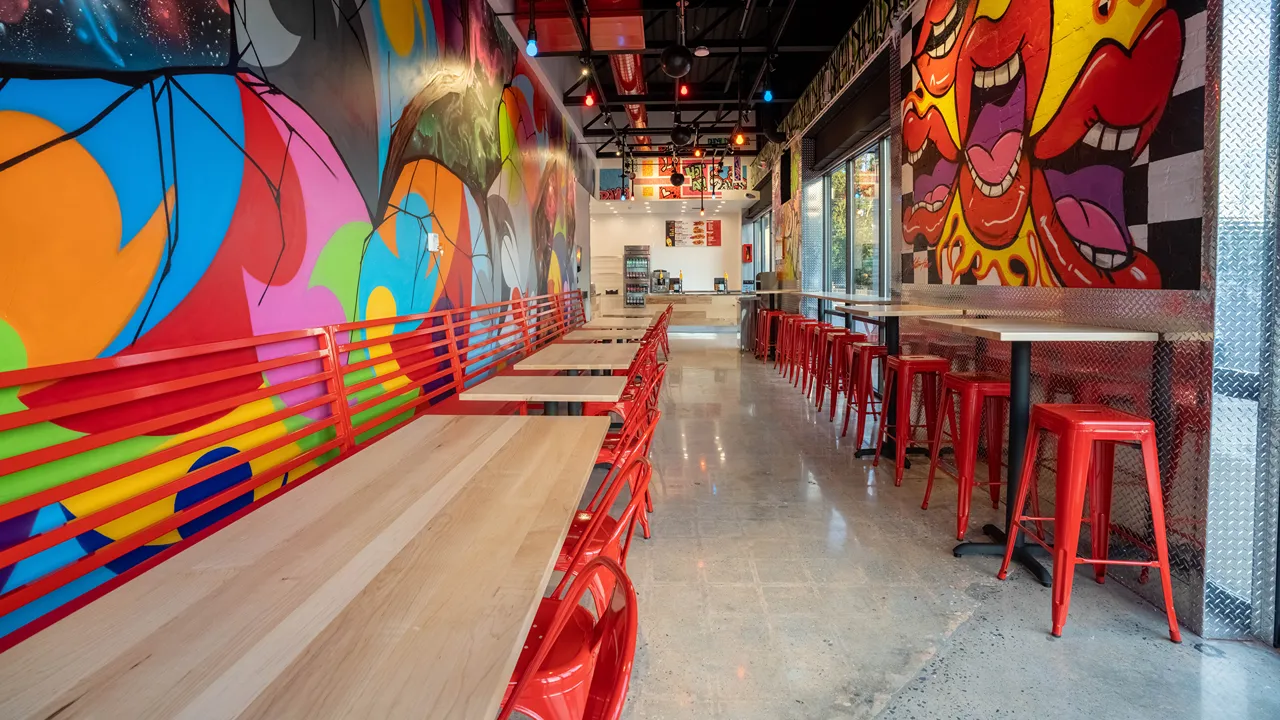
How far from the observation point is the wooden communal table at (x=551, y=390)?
2.72m

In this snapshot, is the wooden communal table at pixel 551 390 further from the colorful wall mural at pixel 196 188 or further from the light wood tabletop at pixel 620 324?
→ the light wood tabletop at pixel 620 324

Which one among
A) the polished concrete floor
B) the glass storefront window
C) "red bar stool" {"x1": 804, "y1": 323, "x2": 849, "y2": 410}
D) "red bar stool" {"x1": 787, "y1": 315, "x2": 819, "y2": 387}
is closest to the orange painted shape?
the polished concrete floor

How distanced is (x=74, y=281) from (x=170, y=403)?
0.45 m

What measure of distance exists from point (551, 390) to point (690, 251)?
16029mm

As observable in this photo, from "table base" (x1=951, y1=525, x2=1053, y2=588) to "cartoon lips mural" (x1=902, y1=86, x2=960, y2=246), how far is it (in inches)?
104

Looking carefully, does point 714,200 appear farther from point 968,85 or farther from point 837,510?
point 837,510

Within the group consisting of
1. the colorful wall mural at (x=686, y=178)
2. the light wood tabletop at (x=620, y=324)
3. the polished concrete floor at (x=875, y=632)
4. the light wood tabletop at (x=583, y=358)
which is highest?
the colorful wall mural at (x=686, y=178)

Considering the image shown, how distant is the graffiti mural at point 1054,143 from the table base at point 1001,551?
4.17 ft

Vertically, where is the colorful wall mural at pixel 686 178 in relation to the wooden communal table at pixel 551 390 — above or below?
above

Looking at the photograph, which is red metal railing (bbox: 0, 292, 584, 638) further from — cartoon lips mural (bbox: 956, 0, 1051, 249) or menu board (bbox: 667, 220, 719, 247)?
menu board (bbox: 667, 220, 719, 247)

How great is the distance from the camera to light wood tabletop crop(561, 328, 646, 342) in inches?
238

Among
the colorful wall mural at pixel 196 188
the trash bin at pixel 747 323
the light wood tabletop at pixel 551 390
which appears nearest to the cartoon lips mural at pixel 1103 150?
the light wood tabletop at pixel 551 390

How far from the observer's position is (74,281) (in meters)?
1.84

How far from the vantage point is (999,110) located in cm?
426
